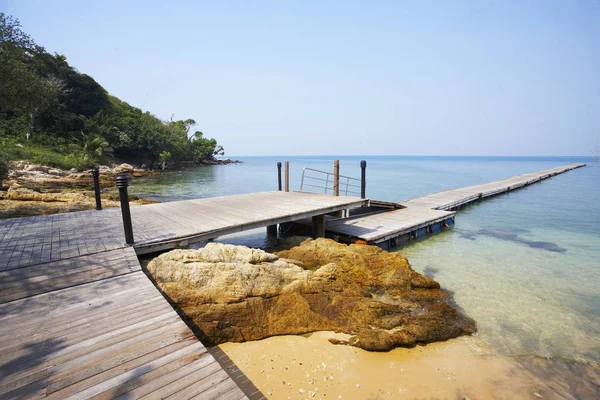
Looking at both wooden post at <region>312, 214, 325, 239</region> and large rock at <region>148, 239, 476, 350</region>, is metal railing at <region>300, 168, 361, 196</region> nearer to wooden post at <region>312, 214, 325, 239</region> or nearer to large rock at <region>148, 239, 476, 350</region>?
wooden post at <region>312, 214, 325, 239</region>

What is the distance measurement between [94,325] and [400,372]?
3.92 metres

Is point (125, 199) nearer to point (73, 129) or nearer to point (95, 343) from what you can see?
point (95, 343)

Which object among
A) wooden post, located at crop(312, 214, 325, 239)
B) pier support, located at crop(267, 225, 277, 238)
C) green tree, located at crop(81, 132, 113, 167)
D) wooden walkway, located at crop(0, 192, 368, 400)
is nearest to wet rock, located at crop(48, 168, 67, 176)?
green tree, located at crop(81, 132, 113, 167)

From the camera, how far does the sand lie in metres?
3.88

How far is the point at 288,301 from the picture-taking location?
5.30 metres

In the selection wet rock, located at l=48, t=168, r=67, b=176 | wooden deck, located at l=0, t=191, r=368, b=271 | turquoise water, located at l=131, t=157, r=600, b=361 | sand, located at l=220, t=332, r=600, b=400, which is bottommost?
turquoise water, located at l=131, t=157, r=600, b=361

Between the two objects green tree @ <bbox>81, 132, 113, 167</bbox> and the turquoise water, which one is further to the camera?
green tree @ <bbox>81, 132, 113, 167</bbox>

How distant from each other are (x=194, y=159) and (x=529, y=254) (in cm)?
6675

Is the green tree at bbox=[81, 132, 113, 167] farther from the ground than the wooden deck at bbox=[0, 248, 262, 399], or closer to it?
farther from the ground

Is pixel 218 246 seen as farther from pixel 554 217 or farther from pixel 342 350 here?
pixel 554 217

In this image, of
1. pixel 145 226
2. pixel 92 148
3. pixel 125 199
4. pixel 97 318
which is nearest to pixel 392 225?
pixel 145 226

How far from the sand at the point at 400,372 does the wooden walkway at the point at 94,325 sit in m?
0.48

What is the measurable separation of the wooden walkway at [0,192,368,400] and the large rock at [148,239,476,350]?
0.60 m

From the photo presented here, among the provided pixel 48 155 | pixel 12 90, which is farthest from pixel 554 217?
pixel 48 155
